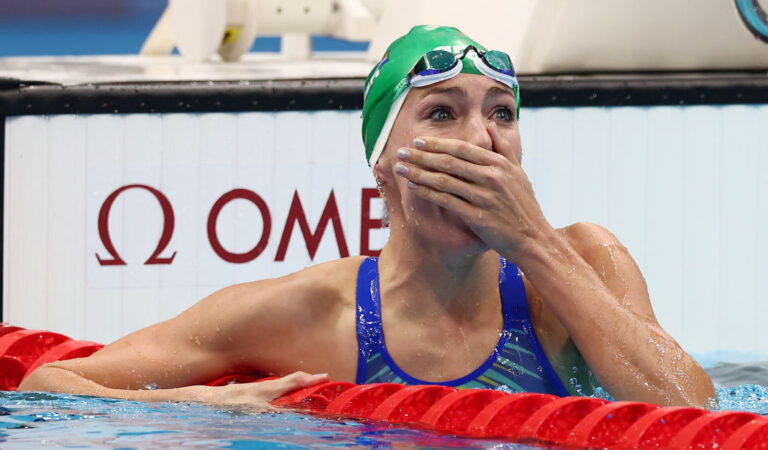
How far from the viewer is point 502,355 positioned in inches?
88.1

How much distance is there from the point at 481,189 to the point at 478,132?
0.40ft

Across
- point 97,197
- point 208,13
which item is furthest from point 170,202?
point 208,13

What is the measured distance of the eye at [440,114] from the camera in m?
2.15

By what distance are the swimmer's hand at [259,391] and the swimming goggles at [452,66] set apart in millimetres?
616

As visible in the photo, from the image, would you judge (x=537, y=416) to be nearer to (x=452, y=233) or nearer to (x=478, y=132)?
(x=452, y=233)

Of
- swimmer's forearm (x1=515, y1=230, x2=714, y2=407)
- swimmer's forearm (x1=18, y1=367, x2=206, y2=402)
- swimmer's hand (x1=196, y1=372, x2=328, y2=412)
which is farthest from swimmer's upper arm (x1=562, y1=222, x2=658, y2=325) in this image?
swimmer's forearm (x1=18, y1=367, x2=206, y2=402)

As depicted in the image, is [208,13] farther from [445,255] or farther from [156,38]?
[445,255]

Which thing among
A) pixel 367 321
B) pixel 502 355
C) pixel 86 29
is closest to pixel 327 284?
pixel 367 321

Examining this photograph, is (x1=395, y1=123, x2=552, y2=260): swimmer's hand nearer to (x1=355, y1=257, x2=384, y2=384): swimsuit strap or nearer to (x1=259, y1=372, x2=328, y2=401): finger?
(x1=355, y1=257, x2=384, y2=384): swimsuit strap

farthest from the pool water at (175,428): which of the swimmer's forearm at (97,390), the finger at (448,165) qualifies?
the finger at (448,165)

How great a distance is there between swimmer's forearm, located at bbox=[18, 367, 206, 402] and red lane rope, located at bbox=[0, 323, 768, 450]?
193 millimetres

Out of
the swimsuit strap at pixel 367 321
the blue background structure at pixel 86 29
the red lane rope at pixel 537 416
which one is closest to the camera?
the red lane rope at pixel 537 416

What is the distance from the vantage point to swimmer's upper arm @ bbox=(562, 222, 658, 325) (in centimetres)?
224

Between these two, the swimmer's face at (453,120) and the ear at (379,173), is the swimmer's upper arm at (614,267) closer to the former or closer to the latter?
the swimmer's face at (453,120)
